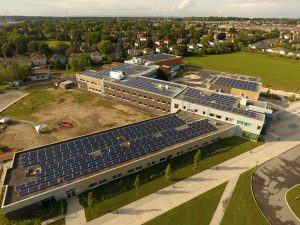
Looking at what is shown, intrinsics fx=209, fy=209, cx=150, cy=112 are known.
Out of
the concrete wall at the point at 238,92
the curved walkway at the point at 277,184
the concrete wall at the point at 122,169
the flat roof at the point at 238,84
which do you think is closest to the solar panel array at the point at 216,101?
the concrete wall at the point at 122,169

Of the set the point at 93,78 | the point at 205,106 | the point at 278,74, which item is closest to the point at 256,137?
the point at 205,106

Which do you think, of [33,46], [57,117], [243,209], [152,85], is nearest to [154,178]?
[243,209]

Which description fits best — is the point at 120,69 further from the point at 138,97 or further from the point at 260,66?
the point at 260,66

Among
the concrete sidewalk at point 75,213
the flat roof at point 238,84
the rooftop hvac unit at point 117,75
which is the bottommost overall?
the concrete sidewalk at point 75,213

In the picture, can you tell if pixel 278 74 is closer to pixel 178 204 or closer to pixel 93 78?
pixel 93 78

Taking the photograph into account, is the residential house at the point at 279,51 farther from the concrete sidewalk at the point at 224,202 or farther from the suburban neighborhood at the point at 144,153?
the concrete sidewalk at the point at 224,202
